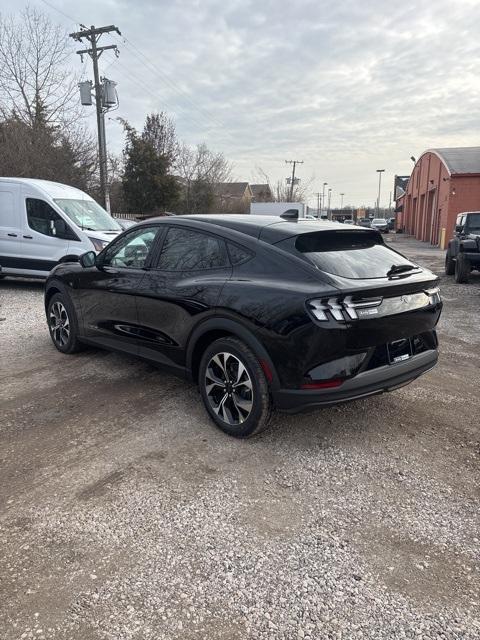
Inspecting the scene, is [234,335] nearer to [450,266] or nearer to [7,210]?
[7,210]

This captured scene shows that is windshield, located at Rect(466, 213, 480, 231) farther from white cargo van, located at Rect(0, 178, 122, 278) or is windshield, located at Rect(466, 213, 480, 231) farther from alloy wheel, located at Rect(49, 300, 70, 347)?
alloy wheel, located at Rect(49, 300, 70, 347)

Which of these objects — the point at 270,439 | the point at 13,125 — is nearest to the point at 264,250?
the point at 270,439

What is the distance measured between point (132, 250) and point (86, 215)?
652cm

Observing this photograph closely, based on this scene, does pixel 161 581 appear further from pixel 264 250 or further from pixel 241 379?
pixel 264 250

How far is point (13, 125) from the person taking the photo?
19.0 m

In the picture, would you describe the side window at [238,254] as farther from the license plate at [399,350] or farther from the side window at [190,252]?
the license plate at [399,350]

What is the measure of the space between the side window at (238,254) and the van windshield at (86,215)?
712 centimetres

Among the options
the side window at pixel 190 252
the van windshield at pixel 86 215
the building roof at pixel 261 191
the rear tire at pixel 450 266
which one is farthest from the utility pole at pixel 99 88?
the building roof at pixel 261 191

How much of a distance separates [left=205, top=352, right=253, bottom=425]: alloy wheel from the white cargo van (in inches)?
264

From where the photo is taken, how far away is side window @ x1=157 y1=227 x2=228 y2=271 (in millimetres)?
3740

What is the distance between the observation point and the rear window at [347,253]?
10.9ft

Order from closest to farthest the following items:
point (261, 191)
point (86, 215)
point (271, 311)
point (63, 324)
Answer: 1. point (271, 311)
2. point (63, 324)
3. point (86, 215)
4. point (261, 191)

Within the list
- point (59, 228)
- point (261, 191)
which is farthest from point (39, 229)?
point (261, 191)

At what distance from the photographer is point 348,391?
311 centimetres
